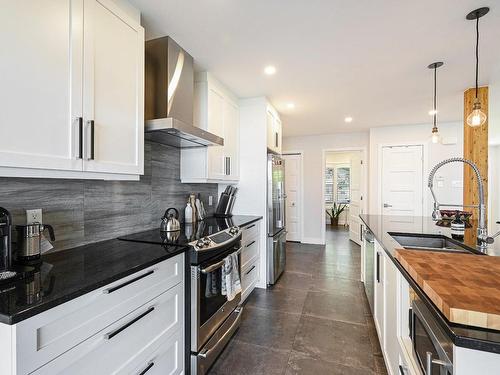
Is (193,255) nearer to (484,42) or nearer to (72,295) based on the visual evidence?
(72,295)

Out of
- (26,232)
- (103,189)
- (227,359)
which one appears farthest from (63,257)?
Answer: (227,359)

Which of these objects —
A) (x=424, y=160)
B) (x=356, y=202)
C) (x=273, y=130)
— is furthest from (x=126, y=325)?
(x=356, y=202)

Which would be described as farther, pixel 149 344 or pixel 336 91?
pixel 336 91

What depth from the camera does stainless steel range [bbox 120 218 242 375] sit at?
1.62 meters

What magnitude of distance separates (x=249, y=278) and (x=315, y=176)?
345 cm

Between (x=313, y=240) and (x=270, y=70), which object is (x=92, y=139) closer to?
(x=270, y=70)

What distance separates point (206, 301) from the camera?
68.4 inches

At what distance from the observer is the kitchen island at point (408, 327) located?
64cm

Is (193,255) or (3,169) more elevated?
(3,169)

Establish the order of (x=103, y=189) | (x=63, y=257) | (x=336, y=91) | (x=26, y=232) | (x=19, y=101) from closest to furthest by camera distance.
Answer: (x=19, y=101), (x=26, y=232), (x=63, y=257), (x=103, y=189), (x=336, y=91)

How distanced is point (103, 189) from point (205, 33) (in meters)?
1.42

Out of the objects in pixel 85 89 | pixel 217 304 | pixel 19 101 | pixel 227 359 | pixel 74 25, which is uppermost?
pixel 74 25

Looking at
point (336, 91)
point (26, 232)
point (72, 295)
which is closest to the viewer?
point (72, 295)

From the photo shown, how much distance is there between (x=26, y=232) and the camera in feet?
4.00
